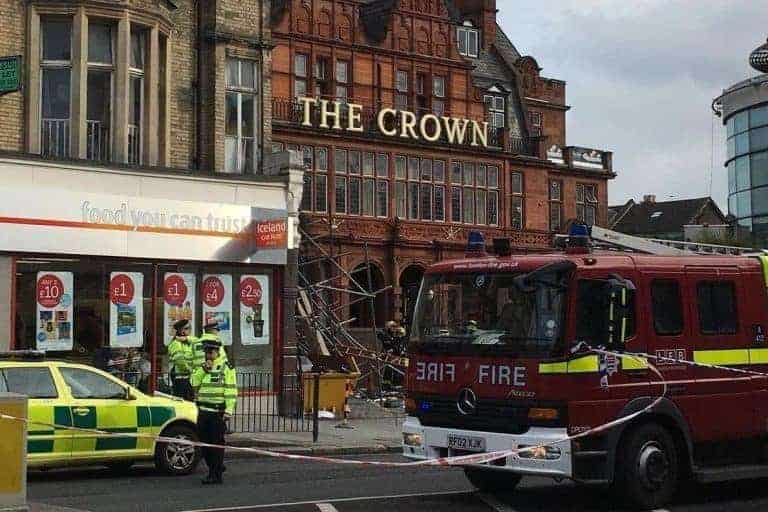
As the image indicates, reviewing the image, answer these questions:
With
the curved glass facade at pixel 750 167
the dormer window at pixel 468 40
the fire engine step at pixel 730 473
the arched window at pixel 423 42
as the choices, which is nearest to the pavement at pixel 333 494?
the fire engine step at pixel 730 473

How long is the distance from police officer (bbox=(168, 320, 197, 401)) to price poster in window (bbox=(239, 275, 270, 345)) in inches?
212

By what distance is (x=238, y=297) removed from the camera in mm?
24875

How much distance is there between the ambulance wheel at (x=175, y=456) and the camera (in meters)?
15.5

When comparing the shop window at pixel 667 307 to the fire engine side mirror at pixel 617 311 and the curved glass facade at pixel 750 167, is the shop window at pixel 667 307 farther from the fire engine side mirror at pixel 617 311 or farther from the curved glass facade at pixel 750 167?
the curved glass facade at pixel 750 167

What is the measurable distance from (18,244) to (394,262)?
21.5 metres

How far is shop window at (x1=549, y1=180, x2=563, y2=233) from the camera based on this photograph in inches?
1999

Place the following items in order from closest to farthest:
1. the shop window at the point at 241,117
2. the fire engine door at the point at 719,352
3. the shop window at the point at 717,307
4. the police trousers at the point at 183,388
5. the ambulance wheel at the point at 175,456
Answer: the fire engine door at the point at 719,352 → the shop window at the point at 717,307 → the ambulance wheel at the point at 175,456 → the police trousers at the point at 183,388 → the shop window at the point at 241,117

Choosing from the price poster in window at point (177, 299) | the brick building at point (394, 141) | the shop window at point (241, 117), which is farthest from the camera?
the brick building at point (394, 141)

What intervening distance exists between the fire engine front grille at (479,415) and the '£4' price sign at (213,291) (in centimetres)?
1241

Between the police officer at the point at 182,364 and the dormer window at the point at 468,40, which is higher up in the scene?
the dormer window at the point at 468,40

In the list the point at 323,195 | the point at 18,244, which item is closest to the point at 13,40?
the point at 18,244

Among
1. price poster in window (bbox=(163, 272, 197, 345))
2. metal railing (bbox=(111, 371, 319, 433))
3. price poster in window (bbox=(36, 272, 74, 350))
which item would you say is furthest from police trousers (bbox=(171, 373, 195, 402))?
price poster in window (bbox=(163, 272, 197, 345))

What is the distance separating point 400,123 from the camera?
4281cm

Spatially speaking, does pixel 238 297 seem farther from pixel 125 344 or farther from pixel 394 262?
pixel 394 262
